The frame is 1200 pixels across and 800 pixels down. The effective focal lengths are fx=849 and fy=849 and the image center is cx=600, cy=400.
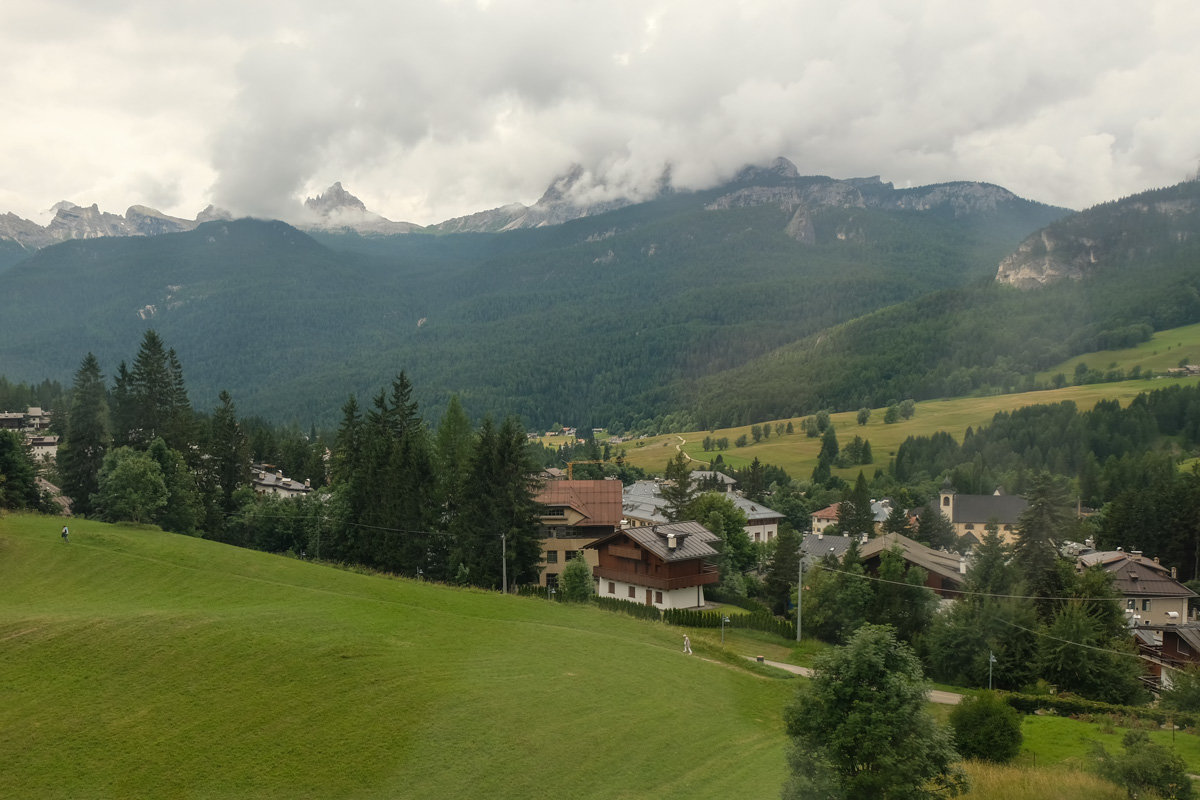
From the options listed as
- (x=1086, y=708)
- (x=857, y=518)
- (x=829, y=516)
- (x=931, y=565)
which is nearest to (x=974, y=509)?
(x=829, y=516)

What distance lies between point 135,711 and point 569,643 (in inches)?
581

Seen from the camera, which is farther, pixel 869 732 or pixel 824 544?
pixel 824 544

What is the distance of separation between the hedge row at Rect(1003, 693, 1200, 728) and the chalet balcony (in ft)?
68.8

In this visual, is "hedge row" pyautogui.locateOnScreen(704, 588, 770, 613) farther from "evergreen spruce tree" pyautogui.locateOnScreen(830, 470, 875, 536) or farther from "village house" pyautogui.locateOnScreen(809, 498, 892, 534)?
"village house" pyautogui.locateOnScreen(809, 498, 892, 534)

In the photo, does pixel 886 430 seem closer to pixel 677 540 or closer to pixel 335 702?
pixel 677 540

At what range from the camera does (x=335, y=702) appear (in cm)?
2352

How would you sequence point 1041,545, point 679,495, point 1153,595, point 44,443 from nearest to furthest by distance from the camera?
point 1041,545
point 1153,595
point 679,495
point 44,443

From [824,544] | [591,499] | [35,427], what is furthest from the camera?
[35,427]

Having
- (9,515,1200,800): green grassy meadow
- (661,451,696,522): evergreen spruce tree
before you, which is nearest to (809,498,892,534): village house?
(661,451,696,522): evergreen spruce tree

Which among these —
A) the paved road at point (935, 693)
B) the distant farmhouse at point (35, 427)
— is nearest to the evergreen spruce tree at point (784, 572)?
the paved road at point (935, 693)

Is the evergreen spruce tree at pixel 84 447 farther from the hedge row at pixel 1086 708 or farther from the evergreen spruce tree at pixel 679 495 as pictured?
the hedge row at pixel 1086 708

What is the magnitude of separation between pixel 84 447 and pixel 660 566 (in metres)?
38.8

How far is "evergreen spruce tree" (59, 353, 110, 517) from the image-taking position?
5594cm

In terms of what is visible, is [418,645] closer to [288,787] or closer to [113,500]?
[288,787]
